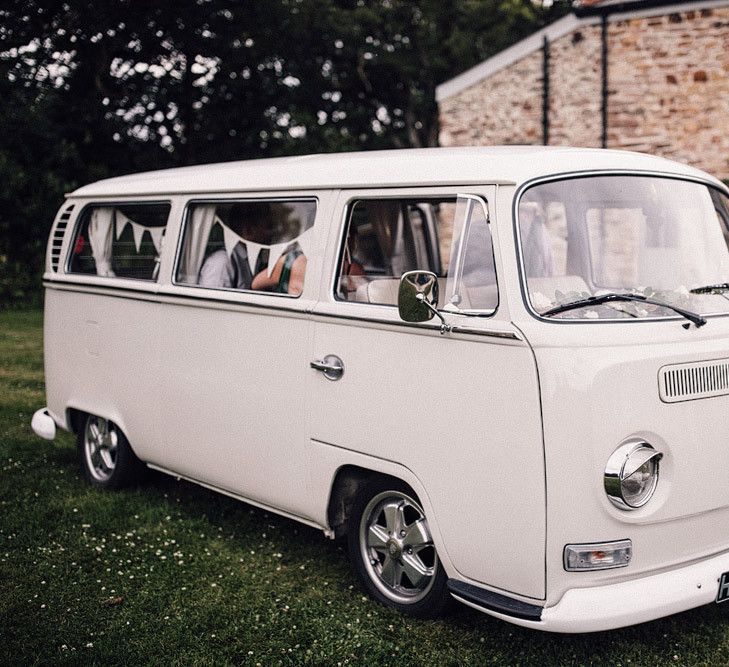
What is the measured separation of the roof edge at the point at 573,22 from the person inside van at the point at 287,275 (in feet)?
42.7

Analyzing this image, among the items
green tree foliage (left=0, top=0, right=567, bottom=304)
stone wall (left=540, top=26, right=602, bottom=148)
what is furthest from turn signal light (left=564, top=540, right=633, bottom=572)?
green tree foliage (left=0, top=0, right=567, bottom=304)

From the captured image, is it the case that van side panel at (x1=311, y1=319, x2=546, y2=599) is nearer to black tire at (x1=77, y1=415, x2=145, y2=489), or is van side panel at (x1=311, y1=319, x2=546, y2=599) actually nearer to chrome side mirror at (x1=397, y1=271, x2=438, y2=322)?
chrome side mirror at (x1=397, y1=271, x2=438, y2=322)

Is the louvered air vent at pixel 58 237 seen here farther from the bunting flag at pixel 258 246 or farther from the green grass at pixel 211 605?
the bunting flag at pixel 258 246

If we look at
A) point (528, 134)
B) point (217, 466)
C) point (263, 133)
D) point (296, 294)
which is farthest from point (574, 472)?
point (263, 133)

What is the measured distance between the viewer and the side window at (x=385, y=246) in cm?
479

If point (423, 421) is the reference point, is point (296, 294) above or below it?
above

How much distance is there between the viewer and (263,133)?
32312 millimetres

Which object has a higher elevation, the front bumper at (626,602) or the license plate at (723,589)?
the front bumper at (626,602)

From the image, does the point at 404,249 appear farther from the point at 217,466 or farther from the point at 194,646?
the point at 194,646

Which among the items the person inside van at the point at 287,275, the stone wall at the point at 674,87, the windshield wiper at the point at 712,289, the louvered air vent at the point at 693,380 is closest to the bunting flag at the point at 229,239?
the person inside van at the point at 287,275

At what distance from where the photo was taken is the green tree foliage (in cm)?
2339

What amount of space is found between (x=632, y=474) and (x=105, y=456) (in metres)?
4.21

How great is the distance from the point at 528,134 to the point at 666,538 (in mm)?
14358

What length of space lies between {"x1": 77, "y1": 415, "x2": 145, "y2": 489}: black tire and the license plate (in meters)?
4.04
